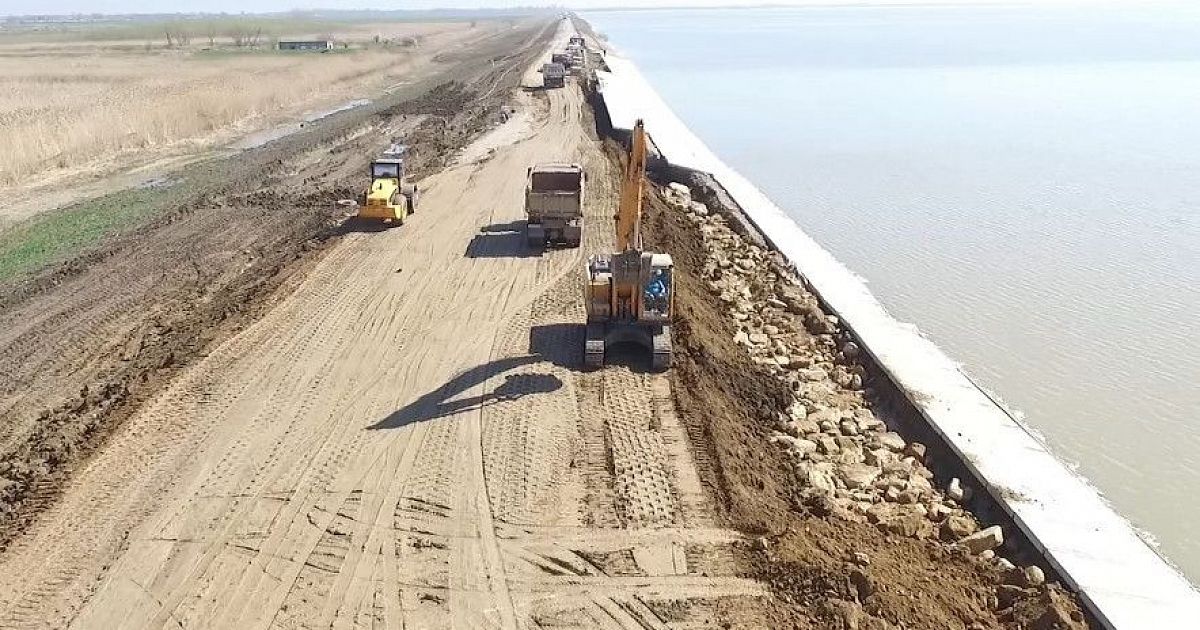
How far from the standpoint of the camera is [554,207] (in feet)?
66.1

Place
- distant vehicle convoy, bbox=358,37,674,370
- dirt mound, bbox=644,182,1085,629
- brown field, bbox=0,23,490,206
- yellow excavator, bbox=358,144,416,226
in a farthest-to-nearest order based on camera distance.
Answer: brown field, bbox=0,23,490,206, yellow excavator, bbox=358,144,416,226, distant vehicle convoy, bbox=358,37,674,370, dirt mound, bbox=644,182,1085,629

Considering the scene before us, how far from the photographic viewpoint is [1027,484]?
Answer: 35.6ft

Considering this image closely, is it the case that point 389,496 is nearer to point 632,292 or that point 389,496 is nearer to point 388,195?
point 632,292

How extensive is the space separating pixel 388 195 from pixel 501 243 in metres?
3.42

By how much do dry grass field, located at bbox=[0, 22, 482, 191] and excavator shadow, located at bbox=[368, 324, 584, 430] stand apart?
22448 mm

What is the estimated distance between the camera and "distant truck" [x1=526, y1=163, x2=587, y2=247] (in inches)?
790

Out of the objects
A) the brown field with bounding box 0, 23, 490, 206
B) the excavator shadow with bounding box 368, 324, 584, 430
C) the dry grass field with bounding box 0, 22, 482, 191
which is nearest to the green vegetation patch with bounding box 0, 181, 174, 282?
the brown field with bounding box 0, 23, 490, 206

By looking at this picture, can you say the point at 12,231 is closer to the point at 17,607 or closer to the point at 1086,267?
the point at 17,607

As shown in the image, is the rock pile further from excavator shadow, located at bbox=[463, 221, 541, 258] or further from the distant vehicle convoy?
excavator shadow, located at bbox=[463, 221, 541, 258]

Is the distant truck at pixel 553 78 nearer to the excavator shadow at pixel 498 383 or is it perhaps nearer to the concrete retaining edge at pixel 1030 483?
the concrete retaining edge at pixel 1030 483

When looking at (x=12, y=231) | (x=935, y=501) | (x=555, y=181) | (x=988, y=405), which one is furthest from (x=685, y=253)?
(x=12, y=231)

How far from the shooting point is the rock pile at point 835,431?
1048 centimetres

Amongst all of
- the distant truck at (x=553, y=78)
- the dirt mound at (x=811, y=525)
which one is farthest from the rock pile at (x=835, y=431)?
the distant truck at (x=553, y=78)

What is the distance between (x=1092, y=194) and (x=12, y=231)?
3016 cm
